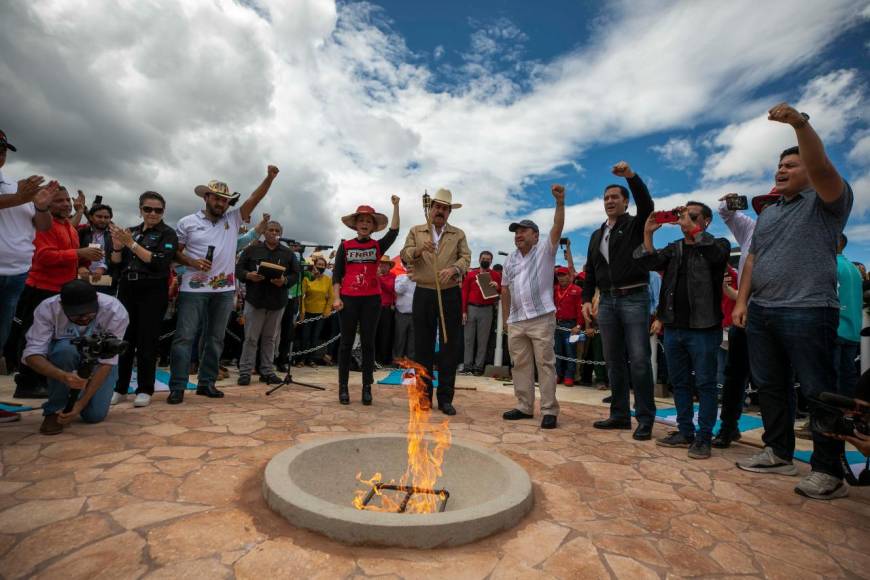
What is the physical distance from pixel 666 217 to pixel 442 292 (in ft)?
8.01

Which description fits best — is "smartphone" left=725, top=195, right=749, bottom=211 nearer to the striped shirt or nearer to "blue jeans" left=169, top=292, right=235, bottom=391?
the striped shirt

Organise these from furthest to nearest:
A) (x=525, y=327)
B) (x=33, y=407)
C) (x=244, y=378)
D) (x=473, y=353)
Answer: (x=473, y=353), (x=244, y=378), (x=525, y=327), (x=33, y=407)

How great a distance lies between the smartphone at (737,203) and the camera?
159 inches

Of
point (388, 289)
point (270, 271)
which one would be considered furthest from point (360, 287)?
point (388, 289)

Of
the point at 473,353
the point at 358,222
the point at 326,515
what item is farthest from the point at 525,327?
the point at 473,353

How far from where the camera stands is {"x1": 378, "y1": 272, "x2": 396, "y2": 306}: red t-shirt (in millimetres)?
9926

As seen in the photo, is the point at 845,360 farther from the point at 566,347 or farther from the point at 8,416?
the point at 8,416

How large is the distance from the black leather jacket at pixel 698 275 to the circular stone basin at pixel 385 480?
2.28m

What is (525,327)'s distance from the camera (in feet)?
16.6

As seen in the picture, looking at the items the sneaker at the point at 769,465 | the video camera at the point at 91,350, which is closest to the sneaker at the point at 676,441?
the sneaker at the point at 769,465

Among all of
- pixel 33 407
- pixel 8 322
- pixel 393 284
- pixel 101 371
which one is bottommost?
pixel 33 407

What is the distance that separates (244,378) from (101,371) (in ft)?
9.23

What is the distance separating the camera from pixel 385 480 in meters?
3.40

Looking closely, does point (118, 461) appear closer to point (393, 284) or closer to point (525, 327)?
point (525, 327)
